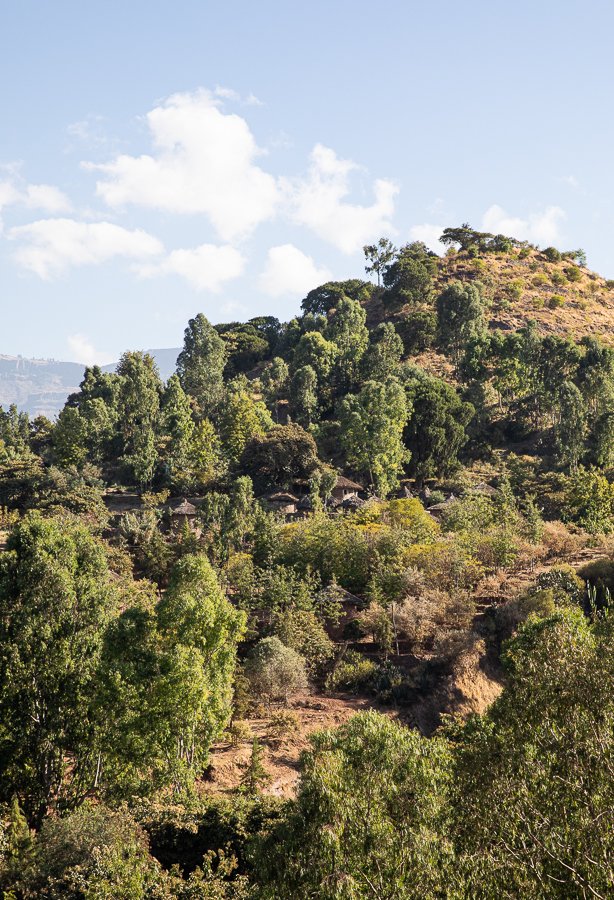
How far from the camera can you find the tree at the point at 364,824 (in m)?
10.8

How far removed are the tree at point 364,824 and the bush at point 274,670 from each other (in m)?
12.8

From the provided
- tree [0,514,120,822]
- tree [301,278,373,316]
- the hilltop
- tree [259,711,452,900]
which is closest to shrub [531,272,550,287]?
the hilltop

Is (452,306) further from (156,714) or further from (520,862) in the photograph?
(520,862)

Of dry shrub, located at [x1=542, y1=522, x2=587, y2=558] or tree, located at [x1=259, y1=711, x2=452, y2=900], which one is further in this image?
dry shrub, located at [x1=542, y1=522, x2=587, y2=558]

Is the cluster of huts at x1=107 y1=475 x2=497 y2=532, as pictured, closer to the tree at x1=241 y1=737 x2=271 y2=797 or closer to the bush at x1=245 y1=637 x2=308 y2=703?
the bush at x1=245 y1=637 x2=308 y2=703

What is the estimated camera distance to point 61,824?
590 inches

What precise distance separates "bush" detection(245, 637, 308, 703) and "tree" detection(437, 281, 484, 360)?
54490 millimetres

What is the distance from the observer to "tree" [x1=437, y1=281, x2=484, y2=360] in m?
76.4

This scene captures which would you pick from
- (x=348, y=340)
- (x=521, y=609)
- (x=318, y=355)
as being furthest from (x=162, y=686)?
(x=348, y=340)

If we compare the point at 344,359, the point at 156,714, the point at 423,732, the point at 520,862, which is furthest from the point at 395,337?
the point at 520,862

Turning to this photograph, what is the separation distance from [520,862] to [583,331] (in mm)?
88538

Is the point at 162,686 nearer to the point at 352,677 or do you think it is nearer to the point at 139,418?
the point at 352,677

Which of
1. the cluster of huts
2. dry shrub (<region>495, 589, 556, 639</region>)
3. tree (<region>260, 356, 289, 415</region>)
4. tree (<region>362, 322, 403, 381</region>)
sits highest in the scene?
tree (<region>362, 322, 403, 381</region>)

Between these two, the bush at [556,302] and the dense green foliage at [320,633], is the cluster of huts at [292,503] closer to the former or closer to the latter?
the dense green foliage at [320,633]
